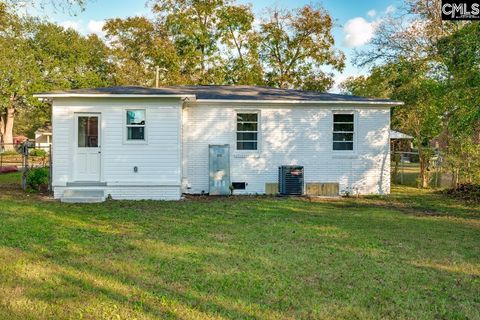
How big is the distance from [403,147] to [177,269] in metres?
17.9

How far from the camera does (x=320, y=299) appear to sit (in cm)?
425

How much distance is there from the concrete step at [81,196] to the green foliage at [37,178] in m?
1.95

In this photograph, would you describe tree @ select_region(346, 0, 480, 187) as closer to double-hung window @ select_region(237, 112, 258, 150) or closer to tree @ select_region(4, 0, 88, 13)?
double-hung window @ select_region(237, 112, 258, 150)

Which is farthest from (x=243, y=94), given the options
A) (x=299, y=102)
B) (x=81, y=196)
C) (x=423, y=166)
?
(x=423, y=166)

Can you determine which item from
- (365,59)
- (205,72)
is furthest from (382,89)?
(205,72)

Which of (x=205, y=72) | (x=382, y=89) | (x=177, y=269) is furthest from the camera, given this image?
(x=205, y=72)

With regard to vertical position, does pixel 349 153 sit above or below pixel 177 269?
above

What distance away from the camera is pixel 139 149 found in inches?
476

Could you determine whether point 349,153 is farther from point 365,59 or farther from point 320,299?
point 320,299

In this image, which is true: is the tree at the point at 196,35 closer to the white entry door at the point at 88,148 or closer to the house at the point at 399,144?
the house at the point at 399,144

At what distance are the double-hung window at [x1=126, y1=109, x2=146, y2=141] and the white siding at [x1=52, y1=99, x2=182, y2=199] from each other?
136mm

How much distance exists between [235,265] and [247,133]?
8547 mm

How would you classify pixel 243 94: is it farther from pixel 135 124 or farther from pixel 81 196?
pixel 81 196

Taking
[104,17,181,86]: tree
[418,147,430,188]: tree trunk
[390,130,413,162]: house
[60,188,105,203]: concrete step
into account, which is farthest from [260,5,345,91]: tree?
[60,188,105,203]: concrete step
